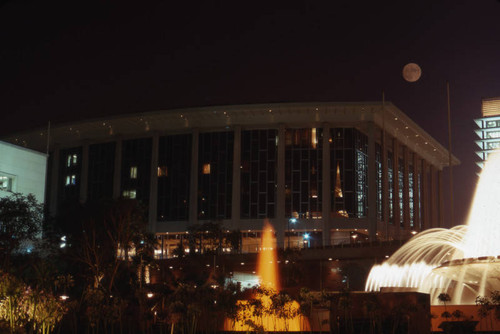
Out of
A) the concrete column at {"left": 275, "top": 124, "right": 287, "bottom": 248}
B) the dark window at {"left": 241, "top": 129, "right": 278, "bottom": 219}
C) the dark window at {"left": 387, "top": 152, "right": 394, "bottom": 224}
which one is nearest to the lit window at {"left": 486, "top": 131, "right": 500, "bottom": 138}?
the dark window at {"left": 387, "top": 152, "right": 394, "bottom": 224}

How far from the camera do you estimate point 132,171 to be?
293 ft

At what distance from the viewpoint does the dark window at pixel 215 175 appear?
273ft

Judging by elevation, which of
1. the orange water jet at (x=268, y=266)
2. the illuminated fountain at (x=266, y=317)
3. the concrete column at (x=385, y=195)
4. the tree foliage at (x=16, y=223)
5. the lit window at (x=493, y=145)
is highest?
the lit window at (x=493, y=145)

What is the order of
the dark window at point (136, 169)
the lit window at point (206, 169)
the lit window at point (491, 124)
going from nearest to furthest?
the lit window at point (206, 169)
the dark window at point (136, 169)
the lit window at point (491, 124)

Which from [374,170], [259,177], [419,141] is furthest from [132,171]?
[419,141]

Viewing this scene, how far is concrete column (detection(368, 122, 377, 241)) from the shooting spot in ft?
265

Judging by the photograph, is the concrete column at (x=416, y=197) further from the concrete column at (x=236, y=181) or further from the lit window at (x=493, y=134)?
the lit window at (x=493, y=134)

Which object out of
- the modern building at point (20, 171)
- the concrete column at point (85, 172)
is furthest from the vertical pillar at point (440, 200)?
the modern building at point (20, 171)

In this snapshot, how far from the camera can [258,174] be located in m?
83.0

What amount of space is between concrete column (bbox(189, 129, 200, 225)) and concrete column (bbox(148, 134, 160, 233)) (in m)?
4.71

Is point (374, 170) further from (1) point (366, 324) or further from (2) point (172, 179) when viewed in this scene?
(1) point (366, 324)

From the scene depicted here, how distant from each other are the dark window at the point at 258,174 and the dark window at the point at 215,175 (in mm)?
1737

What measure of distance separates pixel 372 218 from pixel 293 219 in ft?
30.4

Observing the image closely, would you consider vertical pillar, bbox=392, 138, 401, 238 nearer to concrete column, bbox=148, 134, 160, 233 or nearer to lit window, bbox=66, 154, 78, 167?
concrete column, bbox=148, 134, 160, 233
